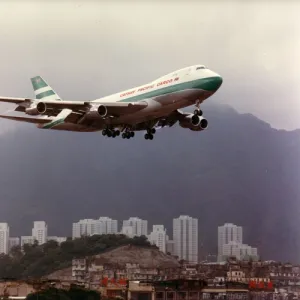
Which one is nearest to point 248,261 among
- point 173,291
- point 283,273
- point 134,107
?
point 283,273

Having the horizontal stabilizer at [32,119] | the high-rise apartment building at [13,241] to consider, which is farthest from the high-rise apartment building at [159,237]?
the horizontal stabilizer at [32,119]

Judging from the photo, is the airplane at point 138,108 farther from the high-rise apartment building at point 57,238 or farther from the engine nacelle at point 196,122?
the high-rise apartment building at point 57,238

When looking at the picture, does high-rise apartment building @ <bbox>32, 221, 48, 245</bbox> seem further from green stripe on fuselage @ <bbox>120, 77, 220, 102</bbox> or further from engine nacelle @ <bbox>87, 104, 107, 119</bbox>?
green stripe on fuselage @ <bbox>120, 77, 220, 102</bbox>

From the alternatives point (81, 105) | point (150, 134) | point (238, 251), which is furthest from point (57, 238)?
point (238, 251)

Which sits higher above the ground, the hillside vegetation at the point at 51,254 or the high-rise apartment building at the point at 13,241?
the high-rise apartment building at the point at 13,241

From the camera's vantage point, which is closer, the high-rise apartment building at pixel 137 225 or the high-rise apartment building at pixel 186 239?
the high-rise apartment building at pixel 186 239

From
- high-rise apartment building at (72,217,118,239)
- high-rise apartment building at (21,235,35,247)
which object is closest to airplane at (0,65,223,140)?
high-rise apartment building at (72,217,118,239)

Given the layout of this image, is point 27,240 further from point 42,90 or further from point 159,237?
point 42,90
